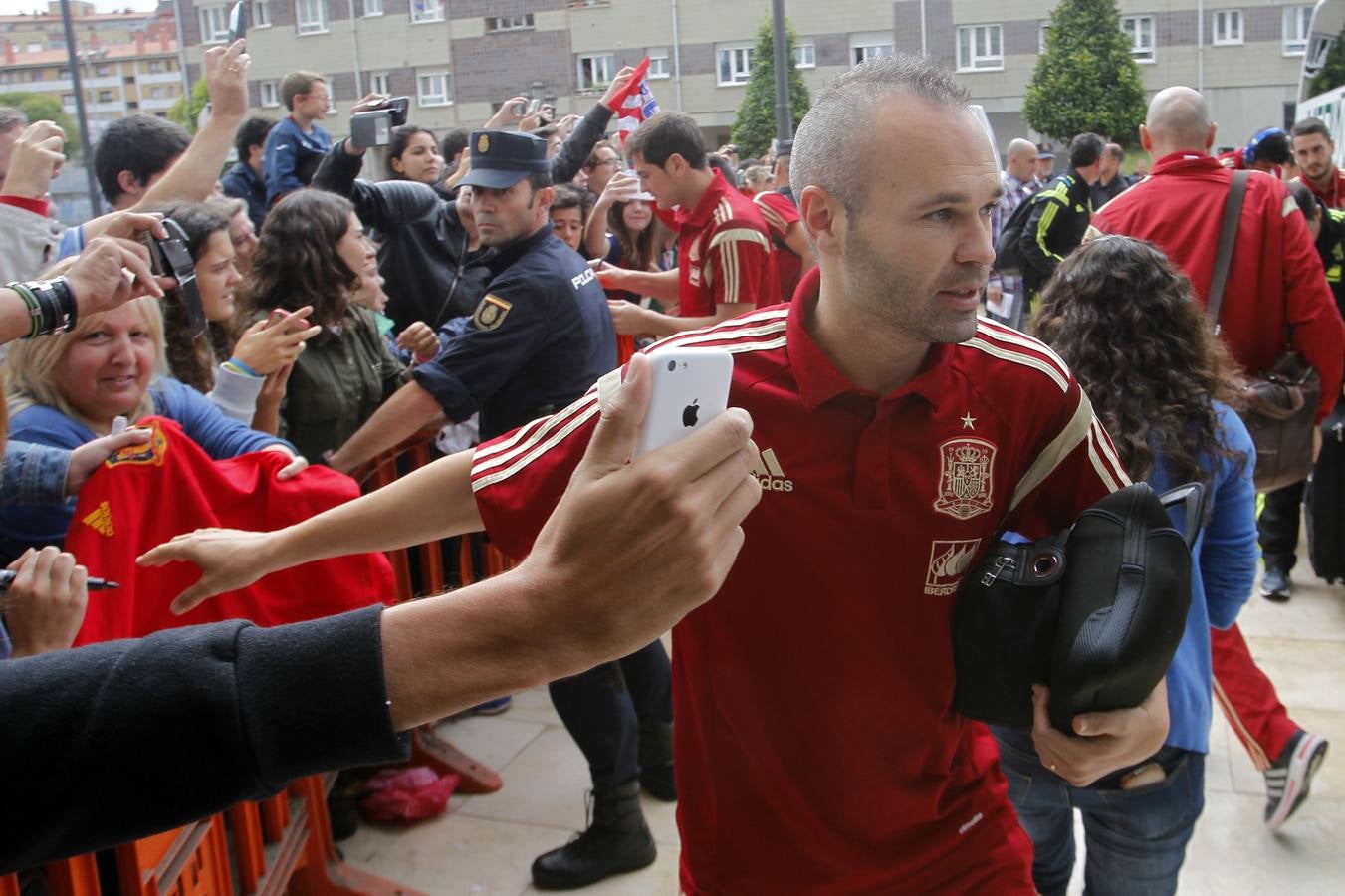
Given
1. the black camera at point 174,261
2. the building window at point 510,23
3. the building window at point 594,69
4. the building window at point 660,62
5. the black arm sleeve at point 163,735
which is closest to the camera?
the black arm sleeve at point 163,735

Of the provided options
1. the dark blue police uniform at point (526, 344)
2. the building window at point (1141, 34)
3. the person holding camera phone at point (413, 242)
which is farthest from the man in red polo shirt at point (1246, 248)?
the building window at point (1141, 34)

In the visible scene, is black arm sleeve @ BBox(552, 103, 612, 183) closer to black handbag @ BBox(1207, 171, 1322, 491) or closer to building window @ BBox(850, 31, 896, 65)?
black handbag @ BBox(1207, 171, 1322, 491)

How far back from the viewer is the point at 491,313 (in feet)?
12.9

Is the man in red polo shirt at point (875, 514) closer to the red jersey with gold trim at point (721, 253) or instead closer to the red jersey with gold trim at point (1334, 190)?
the red jersey with gold trim at point (721, 253)

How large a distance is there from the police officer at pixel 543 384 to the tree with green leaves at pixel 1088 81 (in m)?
32.2

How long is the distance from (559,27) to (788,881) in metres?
41.4

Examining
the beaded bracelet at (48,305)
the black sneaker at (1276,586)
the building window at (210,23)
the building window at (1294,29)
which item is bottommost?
the black sneaker at (1276,586)

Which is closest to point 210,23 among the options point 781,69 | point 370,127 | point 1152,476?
point 781,69

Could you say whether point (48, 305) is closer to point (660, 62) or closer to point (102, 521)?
point (102, 521)

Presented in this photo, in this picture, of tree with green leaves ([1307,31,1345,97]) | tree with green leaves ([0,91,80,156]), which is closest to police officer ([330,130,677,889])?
tree with green leaves ([0,91,80,156])

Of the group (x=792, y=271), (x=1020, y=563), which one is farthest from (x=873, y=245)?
(x=792, y=271)

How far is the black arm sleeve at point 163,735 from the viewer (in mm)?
900

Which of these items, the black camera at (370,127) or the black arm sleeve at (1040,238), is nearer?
the black camera at (370,127)

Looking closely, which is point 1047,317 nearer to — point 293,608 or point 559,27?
point 293,608
